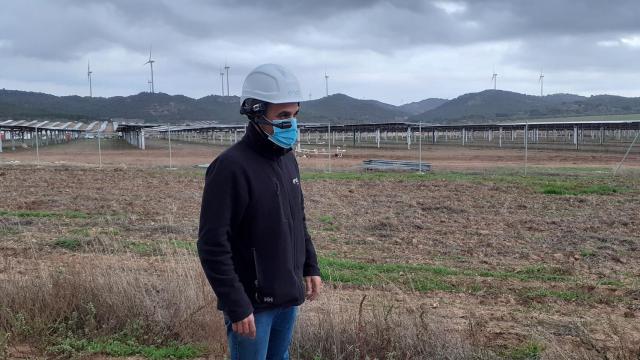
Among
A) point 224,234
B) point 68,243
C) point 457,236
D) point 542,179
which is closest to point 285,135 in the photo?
point 224,234

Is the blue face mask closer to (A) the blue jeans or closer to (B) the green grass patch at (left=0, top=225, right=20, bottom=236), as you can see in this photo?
(A) the blue jeans

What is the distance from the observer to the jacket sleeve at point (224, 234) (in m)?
2.59

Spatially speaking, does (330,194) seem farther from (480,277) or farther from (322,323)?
(322,323)

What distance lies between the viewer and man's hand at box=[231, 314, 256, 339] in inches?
103

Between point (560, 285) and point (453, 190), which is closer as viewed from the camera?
point (560, 285)

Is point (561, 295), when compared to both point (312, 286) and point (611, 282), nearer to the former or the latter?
point (611, 282)

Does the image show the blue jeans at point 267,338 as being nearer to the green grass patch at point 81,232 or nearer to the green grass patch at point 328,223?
the green grass patch at point 81,232

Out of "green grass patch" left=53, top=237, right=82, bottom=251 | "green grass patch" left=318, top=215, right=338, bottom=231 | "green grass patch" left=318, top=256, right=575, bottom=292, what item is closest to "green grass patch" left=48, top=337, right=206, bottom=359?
"green grass patch" left=318, top=256, right=575, bottom=292

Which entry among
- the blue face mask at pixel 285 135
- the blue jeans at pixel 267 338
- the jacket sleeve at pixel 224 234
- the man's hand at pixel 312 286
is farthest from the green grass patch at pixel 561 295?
the jacket sleeve at pixel 224 234

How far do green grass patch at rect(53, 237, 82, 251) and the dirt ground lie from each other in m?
0.21

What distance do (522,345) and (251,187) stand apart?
3196mm

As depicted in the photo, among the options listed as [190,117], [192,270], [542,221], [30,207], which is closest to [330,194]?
[542,221]

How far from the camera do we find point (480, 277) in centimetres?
789

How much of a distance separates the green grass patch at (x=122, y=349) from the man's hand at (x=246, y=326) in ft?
6.42
